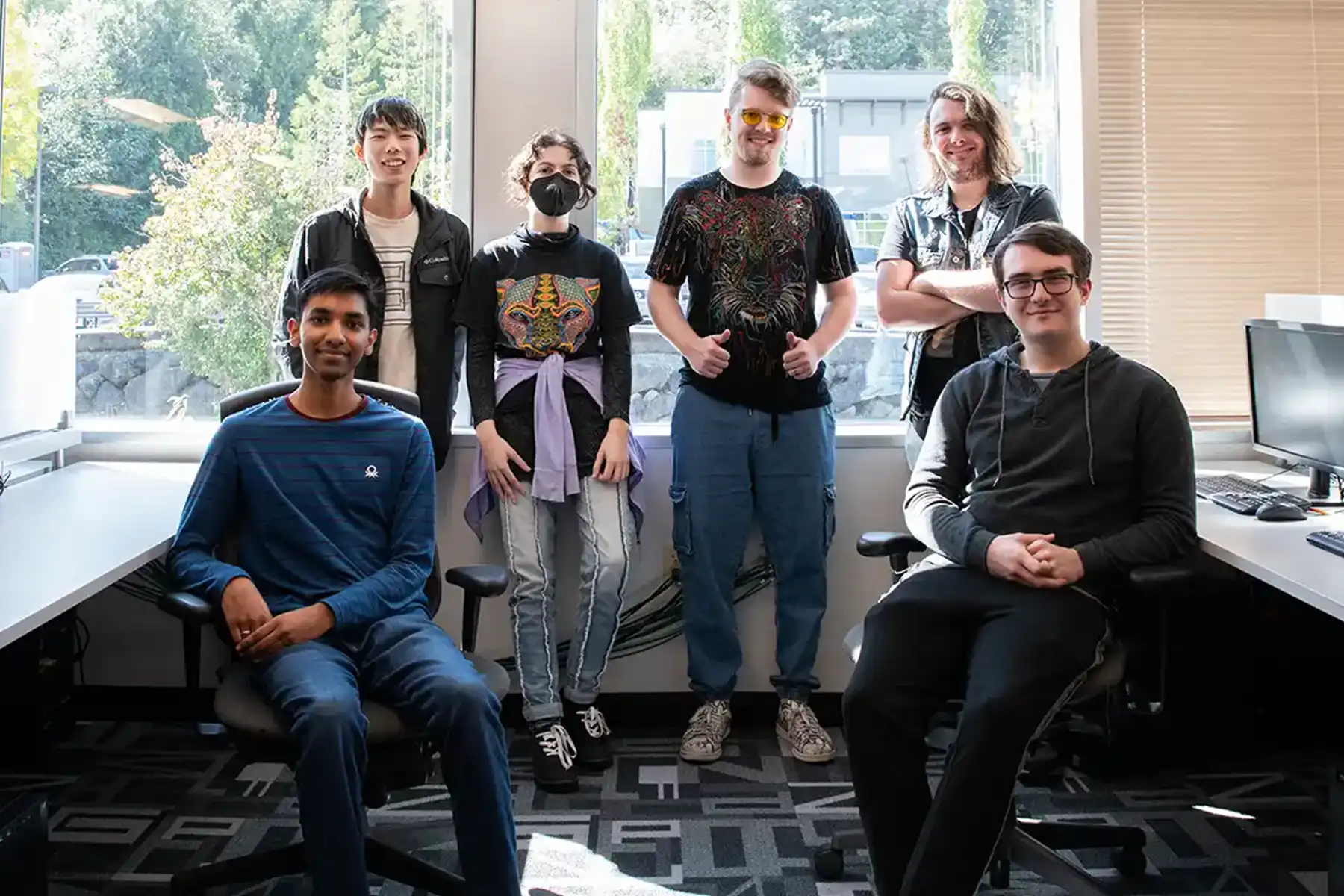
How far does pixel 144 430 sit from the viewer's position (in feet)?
11.7

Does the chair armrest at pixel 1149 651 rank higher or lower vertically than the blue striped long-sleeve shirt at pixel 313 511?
lower

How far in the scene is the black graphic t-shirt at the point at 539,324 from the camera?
3.12 m

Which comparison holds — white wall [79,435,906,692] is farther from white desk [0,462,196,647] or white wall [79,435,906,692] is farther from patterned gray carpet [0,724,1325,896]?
white desk [0,462,196,647]

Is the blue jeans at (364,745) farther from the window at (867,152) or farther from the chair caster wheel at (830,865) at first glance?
the window at (867,152)

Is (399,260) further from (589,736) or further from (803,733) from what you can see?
(803,733)

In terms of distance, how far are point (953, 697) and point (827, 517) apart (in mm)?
983

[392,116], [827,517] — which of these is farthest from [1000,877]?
[392,116]

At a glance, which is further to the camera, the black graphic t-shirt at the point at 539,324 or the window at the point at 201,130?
the window at the point at 201,130

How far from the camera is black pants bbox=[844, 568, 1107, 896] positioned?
200cm

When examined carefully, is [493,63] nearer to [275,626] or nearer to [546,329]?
[546,329]

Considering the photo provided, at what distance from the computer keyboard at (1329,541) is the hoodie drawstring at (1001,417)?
0.60m

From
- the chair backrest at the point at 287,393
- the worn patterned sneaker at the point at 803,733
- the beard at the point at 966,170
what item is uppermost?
the beard at the point at 966,170

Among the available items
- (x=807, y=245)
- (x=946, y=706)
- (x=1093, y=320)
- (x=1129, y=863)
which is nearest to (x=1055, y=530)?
(x=946, y=706)

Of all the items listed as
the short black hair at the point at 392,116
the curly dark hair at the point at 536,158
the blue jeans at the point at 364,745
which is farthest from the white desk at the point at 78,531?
the curly dark hair at the point at 536,158
